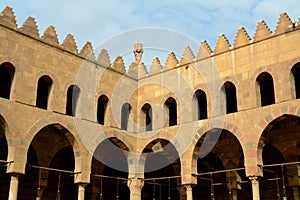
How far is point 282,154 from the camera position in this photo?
17.1 meters

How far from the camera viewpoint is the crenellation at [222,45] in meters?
17.2

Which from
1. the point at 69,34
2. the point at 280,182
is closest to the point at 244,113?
the point at 280,182

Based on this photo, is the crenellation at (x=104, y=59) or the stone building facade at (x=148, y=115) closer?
the stone building facade at (x=148, y=115)

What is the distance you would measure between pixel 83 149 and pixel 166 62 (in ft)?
19.1

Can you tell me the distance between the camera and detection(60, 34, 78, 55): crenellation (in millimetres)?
17172

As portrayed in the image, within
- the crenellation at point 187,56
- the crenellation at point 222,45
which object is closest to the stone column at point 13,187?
the crenellation at point 187,56

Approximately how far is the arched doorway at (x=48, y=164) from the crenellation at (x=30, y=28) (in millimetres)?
3640

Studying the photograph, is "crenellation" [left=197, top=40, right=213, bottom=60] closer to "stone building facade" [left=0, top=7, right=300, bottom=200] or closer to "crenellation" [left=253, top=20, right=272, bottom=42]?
"stone building facade" [left=0, top=7, right=300, bottom=200]

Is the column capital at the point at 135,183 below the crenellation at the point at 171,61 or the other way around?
below

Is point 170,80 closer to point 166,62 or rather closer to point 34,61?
point 166,62

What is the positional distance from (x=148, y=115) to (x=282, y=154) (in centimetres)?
645

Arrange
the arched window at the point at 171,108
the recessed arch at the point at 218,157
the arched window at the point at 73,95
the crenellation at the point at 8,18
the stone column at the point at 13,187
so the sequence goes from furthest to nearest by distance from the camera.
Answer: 1. the arched window at the point at 171,108
2. the recessed arch at the point at 218,157
3. the arched window at the point at 73,95
4. the crenellation at the point at 8,18
5. the stone column at the point at 13,187

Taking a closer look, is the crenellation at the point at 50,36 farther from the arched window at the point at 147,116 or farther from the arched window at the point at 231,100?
the arched window at the point at 231,100

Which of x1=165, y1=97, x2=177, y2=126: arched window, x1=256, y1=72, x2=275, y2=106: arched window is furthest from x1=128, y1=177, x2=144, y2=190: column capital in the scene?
x1=256, y1=72, x2=275, y2=106: arched window
